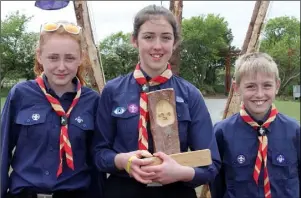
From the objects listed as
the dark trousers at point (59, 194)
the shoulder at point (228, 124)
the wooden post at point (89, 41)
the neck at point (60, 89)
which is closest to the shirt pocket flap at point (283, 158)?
the shoulder at point (228, 124)

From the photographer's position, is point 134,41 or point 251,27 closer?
point 134,41

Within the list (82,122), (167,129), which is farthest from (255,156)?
(82,122)

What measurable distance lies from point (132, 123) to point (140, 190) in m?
0.36

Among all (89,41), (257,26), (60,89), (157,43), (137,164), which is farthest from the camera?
(257,26)

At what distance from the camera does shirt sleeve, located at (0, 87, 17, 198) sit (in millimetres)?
2320

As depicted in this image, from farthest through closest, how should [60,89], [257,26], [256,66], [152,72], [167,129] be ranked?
[257,26] < [256,66] < [60,89] < [152,72] < [167,129]

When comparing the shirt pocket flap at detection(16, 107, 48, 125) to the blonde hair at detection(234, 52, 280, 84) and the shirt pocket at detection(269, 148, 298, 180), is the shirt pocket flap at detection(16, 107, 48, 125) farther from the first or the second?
the shirt pocket at detection(269, 148, 298, 180)

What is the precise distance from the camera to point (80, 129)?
2387 millimetres

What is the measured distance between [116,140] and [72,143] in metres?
0.27

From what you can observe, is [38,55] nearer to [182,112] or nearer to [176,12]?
[182,112]

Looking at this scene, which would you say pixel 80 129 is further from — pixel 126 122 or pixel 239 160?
Result: pixel 239 160

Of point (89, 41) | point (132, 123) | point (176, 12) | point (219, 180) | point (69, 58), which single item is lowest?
point (219, 180)

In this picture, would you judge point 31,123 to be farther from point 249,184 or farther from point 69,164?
point 249,184

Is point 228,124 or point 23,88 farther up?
point 23,88
